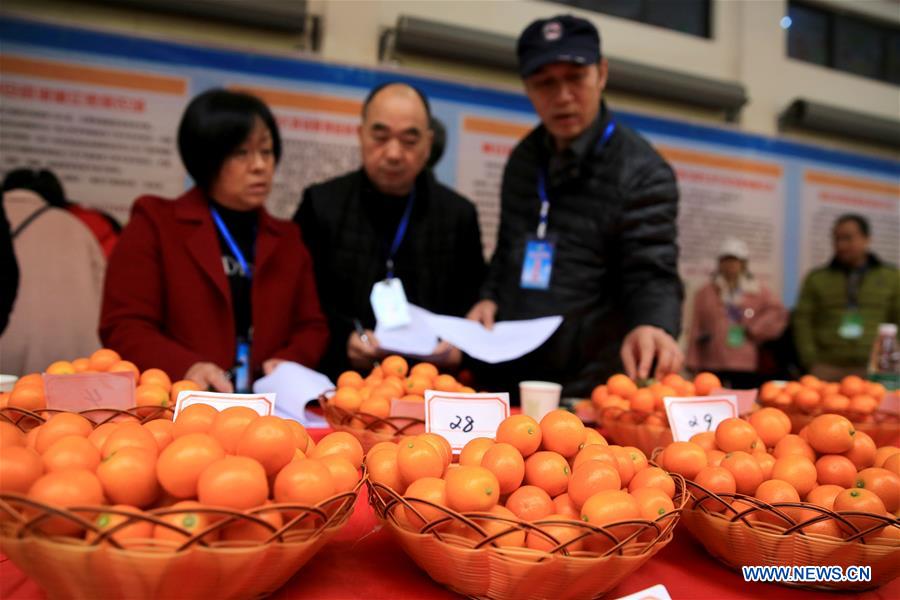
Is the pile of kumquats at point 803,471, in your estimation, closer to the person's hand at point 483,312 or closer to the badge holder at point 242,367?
the person's hand at point 483,312

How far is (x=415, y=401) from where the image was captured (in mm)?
1153

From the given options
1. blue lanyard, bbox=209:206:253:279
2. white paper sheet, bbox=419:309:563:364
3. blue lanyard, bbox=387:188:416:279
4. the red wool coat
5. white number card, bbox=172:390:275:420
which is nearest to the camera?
white number card, bbox=172:390:275:420

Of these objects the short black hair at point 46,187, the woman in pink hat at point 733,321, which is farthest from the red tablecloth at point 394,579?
the woman in pink hat at point 733,321

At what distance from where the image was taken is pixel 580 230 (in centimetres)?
215

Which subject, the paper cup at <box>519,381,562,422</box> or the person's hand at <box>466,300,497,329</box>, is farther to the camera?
the person's hand at <box>466,300,497,329</box>

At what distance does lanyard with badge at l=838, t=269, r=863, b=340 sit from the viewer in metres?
4.52

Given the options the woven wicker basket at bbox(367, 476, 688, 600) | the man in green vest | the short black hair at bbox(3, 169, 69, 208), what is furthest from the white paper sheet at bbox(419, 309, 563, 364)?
the man in green vest

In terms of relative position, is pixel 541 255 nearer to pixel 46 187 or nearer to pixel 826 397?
pixel 826 397

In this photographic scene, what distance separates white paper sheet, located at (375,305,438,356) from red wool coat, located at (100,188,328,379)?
0.96ft

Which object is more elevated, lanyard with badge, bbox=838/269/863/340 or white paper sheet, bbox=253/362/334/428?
lanyard with badge, bbox=838/269/863/340

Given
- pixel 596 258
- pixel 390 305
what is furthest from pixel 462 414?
pixel 596 258

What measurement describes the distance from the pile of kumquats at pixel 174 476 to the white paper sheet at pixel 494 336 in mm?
940

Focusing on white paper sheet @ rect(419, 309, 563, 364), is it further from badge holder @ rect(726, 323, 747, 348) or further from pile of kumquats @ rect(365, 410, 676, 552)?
badge holder @ rect(726, 323, 747, 348)

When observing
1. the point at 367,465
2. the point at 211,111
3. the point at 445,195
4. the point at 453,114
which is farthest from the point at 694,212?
the point at 367,465
